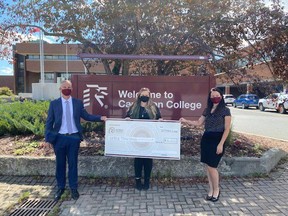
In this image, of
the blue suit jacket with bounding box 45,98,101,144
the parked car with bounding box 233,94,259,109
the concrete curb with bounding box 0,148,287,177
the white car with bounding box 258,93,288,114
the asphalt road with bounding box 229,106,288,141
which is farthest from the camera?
the parked car with bounding box 233,94,259,109

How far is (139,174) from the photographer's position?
4480 millimetres

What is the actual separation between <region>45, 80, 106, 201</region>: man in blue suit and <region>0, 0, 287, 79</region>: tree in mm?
2043

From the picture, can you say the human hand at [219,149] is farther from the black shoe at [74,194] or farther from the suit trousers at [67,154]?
the black shoe at [74,194]

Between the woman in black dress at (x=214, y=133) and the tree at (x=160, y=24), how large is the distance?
2502 millimetres

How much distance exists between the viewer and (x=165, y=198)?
164 inches

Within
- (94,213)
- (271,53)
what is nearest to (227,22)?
(271,53)

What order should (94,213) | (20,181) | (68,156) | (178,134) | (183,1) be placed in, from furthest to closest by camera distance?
(183,1)
(20,181)
(178,134)
(68,156)
(94,213)

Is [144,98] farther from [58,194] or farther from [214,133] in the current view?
[58,194]

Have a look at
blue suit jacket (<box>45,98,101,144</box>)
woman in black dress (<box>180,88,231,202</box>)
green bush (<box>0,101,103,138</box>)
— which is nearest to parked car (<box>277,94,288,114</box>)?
green bush (<box>0,101,103,138</box>)

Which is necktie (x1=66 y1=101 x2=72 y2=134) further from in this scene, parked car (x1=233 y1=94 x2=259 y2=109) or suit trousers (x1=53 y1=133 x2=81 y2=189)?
parked car (x1=233 y1=94 x2=259 y2=109)

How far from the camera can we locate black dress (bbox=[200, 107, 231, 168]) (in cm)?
390

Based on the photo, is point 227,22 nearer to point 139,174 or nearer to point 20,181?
point 139,174

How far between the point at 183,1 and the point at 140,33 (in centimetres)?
125

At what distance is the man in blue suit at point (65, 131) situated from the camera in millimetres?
4074
